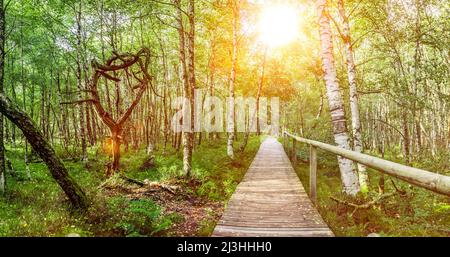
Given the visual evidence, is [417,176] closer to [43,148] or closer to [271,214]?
[271,214]

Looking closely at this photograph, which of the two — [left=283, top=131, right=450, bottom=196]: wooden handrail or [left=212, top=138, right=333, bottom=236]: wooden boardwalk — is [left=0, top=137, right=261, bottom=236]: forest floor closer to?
[left=212, top=138, right=333, bottom=236]: wooden boardwalk

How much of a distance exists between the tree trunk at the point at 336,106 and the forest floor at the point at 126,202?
10.4ft

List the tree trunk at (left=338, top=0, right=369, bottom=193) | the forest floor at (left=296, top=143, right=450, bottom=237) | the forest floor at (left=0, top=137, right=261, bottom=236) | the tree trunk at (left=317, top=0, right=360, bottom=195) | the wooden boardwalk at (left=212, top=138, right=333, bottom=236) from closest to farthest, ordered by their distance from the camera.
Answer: the forest floor at (left=296, top=143, right=450, bottom=237) < the wooden boardwalk at (left=212, top=138, right=333, bottom=236) < the forest floor at (left=0, top=137, right=261, bottom=236) < the tree trunk at (left=317, top=0, right=360, bottom=195) < the tree trunk at (left=338, top=0, right=369, bottom=193)

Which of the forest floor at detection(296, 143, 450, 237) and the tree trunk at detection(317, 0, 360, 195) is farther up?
the tree trunk at detection(317, 0, 360, 195)

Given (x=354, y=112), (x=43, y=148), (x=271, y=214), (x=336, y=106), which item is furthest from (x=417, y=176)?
(x=354, y=112)

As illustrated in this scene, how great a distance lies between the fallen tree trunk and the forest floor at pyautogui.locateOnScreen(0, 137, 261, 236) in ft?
0.99

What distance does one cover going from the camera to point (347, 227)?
15.1 feet

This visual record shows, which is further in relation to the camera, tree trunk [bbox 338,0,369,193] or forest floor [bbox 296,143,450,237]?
tree trunk [bbox 338,0,369,193]

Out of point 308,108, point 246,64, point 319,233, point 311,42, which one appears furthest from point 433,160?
point 308,108

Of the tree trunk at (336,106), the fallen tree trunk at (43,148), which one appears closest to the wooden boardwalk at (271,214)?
the tree trunk at (336,106)

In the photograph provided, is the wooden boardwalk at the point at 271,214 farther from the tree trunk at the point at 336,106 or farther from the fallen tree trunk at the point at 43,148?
the fallen tree trunk at the point at 43,148

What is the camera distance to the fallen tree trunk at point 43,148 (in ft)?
17.4

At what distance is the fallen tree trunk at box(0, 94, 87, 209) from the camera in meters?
5.32

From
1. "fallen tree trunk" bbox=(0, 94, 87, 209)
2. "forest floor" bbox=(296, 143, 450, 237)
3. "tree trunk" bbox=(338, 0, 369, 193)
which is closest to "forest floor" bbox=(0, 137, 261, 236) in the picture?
"fallen tree trunk" bbox=(0, 94, 87, 209)
